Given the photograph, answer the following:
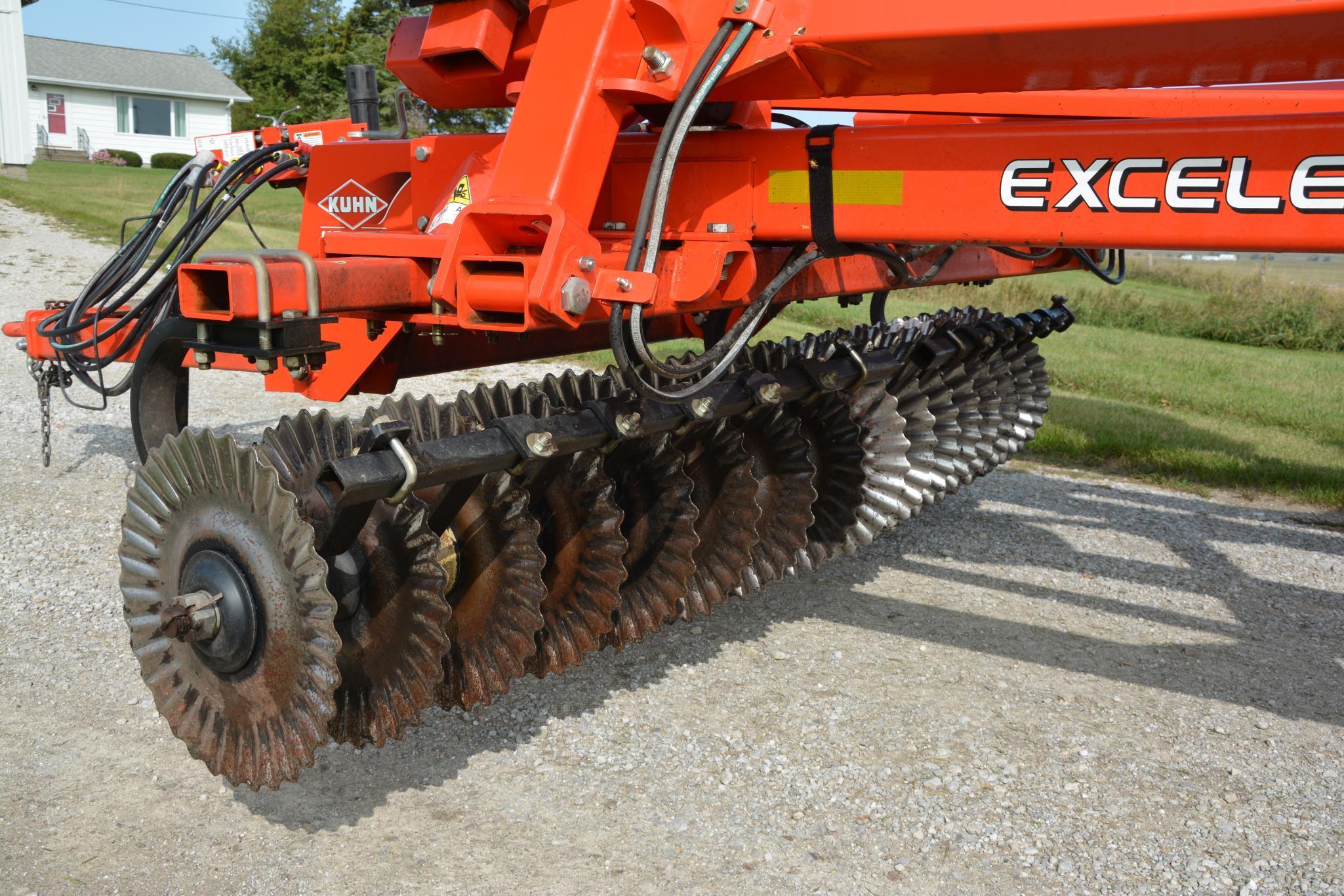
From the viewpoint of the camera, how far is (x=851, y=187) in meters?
2.64

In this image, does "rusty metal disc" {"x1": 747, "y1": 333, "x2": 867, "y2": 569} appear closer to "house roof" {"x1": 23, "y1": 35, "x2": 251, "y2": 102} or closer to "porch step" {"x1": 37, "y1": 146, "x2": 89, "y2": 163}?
"porch step" {"x1": 37, "y1": 146, "x2": 89, "y2": 163}

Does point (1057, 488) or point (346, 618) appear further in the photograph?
point (1057, 488)

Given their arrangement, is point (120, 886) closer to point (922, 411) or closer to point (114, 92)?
point (922, 411)

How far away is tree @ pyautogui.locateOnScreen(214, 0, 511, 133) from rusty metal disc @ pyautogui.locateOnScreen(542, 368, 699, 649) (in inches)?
836

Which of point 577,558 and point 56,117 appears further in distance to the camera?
point 56,117

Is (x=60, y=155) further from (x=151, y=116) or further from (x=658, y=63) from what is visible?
(x=658, y=63)

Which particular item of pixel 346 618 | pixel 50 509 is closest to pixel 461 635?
pixel 346 618

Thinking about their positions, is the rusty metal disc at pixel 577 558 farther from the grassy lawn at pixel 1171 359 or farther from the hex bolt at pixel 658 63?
the grassy lawn at pixel 1171 359

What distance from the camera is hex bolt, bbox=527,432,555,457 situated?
2.61m

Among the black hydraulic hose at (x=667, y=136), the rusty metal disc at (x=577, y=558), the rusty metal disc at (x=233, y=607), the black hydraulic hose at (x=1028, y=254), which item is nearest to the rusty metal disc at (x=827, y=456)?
the black hydraulic hose at (x=1028, y=254)

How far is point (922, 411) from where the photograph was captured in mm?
4195

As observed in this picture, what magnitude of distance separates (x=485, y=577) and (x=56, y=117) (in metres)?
39.1

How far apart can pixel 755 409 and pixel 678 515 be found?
35 centimetres

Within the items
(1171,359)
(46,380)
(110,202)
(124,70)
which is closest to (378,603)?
(46,380)
